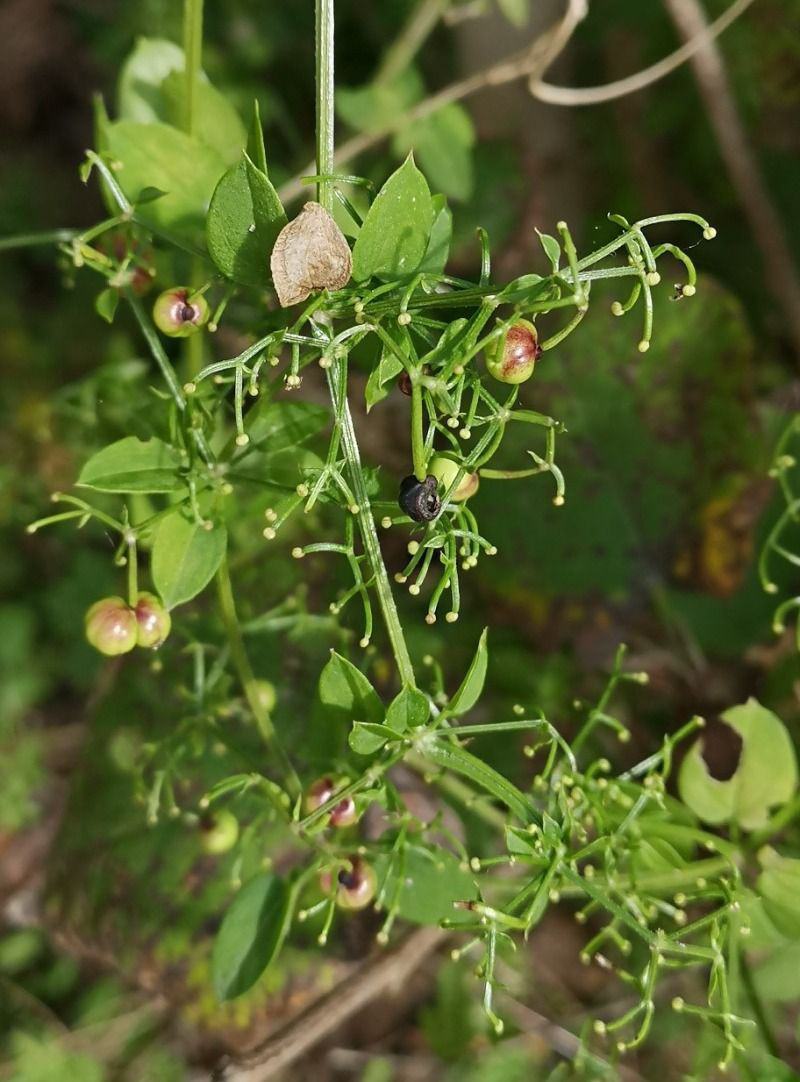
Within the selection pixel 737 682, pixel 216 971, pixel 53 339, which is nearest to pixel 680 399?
pixel 737 682

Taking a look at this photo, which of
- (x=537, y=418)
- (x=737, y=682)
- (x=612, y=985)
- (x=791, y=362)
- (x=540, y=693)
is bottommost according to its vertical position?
(x=612, y=985)

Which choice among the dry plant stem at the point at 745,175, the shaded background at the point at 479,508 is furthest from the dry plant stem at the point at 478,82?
the dry plant stem at the point at 745,175

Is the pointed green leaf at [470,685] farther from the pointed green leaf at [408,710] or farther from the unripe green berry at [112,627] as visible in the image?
the unripe green berry at [112,627]

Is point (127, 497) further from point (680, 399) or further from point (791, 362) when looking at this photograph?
point (791, 362)

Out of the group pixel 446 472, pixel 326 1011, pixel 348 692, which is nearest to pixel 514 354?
pixel 446 472

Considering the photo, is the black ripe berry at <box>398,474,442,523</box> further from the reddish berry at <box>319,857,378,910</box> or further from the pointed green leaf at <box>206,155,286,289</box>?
the reddish berry at <box>319,857,378,910</box>

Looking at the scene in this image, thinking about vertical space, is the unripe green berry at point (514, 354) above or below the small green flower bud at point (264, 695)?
above
